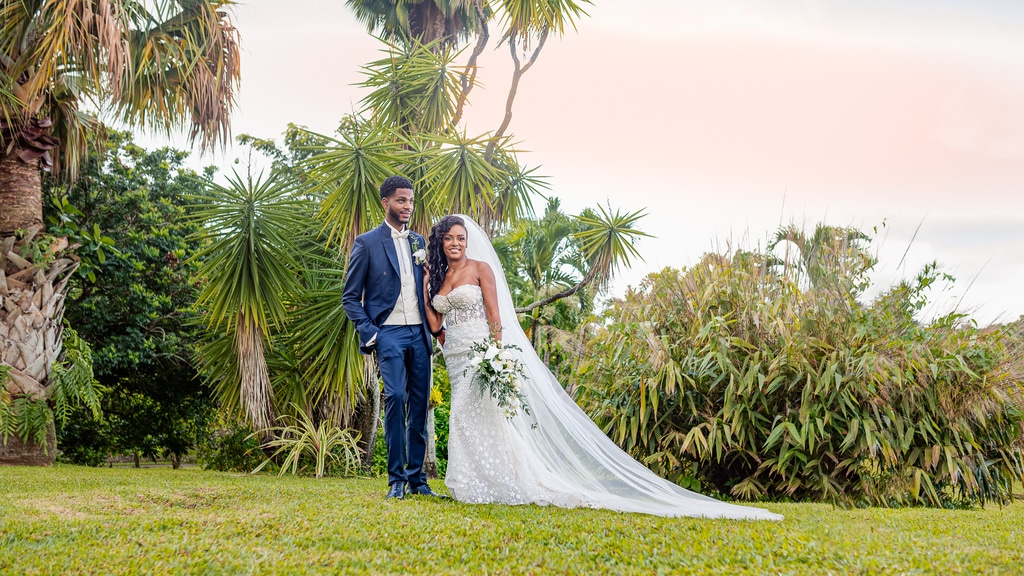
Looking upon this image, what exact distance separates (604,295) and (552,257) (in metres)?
10.5

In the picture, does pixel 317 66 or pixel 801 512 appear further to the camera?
pixel 317 66

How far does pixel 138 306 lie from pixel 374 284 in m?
8.98

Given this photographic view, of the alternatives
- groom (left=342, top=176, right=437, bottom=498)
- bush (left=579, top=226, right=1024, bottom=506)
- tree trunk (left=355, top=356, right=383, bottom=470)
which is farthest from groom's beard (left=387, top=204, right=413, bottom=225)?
tree trunk (left=355, top=356, right=383, bottom=470)

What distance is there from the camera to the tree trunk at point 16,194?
8586 mm

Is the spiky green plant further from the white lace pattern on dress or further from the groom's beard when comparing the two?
the groom's beard

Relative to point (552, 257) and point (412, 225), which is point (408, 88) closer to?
point (412, 225)

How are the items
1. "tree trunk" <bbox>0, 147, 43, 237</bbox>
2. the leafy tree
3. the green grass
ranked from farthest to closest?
the leafy tree
"tree trunk" <bbox>0, 147, 43, 237</bbox>
the green grass

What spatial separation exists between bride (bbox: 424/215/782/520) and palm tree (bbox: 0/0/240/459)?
4474mm

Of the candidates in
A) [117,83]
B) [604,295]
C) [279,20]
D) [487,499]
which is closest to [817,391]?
[487,499]

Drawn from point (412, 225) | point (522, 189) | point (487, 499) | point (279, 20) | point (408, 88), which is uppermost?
point (279, 20)

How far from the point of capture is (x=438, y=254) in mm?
5605

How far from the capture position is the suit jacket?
5320 mm

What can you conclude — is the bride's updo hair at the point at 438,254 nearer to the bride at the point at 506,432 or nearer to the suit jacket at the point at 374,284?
the bride at the point at 506,432

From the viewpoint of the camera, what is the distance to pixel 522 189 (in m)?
9.16
